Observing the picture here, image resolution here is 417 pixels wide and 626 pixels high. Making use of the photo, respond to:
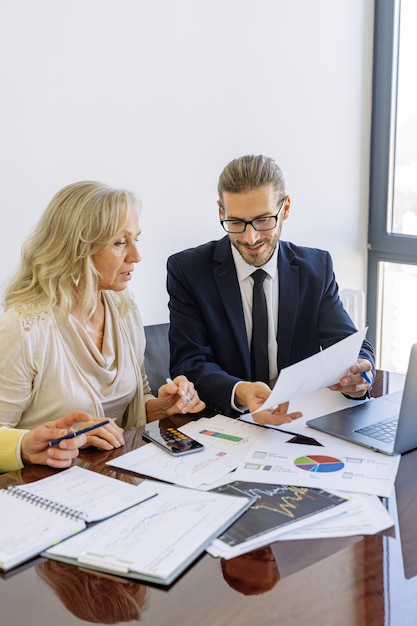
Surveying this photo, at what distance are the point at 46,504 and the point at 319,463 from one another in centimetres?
60

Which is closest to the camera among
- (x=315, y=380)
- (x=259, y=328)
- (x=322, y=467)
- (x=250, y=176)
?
(x=322, y=467)

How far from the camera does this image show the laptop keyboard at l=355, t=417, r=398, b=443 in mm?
1748

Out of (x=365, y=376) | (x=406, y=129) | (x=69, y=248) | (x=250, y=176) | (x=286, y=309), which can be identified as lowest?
(x=365, y=376)

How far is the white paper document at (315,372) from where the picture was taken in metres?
1.68

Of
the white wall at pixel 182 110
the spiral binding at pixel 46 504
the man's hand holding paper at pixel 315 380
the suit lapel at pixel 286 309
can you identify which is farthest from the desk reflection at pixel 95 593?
the white wall at pixel 182 110

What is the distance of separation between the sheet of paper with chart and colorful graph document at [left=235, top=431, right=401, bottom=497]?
41mm

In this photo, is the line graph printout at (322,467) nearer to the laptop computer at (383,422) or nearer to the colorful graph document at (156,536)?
the laptop computer at (383,422)

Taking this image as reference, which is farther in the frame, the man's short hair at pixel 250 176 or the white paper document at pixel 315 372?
the man's short hair at pixel 250 176

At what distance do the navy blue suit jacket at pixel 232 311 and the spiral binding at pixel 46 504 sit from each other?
0.85 meters

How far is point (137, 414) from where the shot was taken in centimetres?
221

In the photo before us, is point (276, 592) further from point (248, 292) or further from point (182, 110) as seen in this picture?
point (182, 110)

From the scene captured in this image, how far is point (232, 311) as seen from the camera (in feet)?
7.70

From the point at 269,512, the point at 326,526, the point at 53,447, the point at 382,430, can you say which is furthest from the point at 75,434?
the point at 382,430

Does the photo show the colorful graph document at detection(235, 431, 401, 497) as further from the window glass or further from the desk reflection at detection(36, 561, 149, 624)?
the window glass
